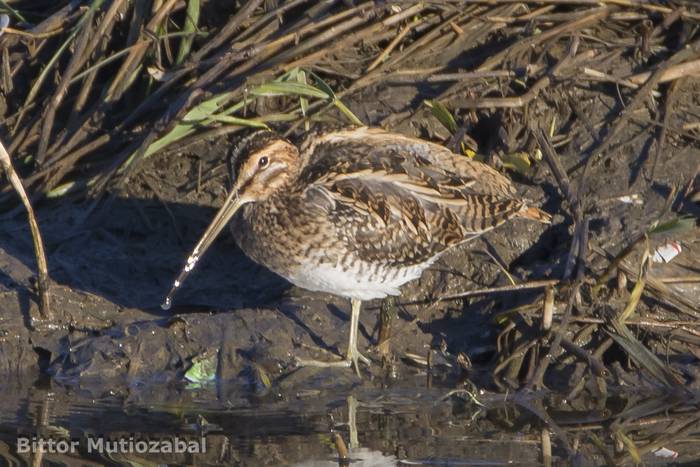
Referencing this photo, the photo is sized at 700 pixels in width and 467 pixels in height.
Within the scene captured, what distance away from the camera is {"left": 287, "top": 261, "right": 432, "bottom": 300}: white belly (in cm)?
675

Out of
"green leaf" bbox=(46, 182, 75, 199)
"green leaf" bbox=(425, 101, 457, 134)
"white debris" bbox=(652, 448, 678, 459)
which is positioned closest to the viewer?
"white debris" bbox=(652, 448, 678, 459)

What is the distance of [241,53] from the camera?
307 inches

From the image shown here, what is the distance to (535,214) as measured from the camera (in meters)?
7.18

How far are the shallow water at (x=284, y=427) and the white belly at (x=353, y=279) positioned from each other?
48 cm

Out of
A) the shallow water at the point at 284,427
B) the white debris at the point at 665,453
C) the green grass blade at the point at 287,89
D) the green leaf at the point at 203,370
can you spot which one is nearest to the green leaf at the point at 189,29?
the green grass blade at the point at 287,89

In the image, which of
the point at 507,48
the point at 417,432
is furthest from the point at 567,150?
the point at 417,432

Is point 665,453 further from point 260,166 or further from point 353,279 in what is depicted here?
point 260,166

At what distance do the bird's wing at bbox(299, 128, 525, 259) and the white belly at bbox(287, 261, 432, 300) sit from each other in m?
0.14

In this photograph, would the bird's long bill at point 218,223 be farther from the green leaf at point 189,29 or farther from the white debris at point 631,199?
the white debris at point 631,199

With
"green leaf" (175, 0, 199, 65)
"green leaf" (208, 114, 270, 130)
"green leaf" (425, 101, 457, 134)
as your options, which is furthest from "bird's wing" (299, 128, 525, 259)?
"green leaf" (175, 0, 199, 65)

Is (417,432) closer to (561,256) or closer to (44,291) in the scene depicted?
(561,256)

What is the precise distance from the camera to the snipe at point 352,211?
267 inches

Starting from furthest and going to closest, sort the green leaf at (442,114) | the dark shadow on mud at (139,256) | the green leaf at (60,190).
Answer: the green leaf at (60,190), the green leaf at (442,114), the dark shadow on mud at (139,256)

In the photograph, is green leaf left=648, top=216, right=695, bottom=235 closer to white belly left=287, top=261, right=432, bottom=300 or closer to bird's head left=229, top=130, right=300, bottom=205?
white belly left=287, top=261, right=432, bottom=300
